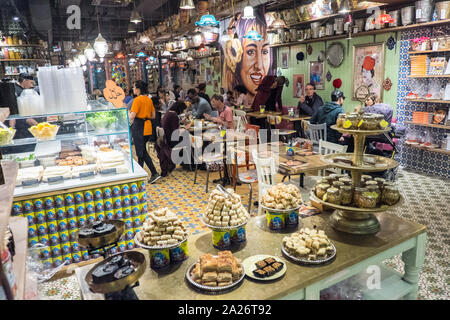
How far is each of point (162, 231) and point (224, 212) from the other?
43 cm

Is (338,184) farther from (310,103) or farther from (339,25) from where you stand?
(310,103)

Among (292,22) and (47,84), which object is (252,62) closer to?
(292,22)

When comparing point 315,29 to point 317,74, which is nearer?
point 315,29

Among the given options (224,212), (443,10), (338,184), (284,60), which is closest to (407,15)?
(443,10)

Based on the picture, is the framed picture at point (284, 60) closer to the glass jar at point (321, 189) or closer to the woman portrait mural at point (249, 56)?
the woman portrait mural at point (249, 56)

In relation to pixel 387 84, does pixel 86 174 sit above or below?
below

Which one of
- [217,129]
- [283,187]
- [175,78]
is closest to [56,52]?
[175,78]

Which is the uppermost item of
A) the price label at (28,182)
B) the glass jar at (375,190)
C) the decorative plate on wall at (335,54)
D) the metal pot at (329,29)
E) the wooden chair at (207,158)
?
the metal pot at (329,29)

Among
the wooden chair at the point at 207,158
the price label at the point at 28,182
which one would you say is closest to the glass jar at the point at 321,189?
the price label at the point at 28,182

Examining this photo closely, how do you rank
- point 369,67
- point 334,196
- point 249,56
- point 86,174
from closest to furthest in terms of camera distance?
point 334,196 → point 86,174 → point 369,67 → point 249,56

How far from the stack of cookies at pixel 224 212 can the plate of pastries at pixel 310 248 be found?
35 cm

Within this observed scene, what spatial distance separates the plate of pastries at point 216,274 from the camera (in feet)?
6.15

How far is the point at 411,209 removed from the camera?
17.3 ft

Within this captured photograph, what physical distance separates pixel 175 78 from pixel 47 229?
59.3ft
